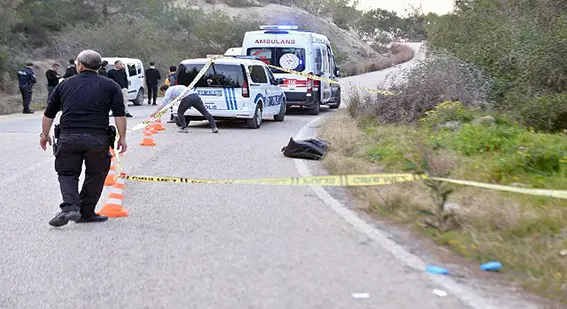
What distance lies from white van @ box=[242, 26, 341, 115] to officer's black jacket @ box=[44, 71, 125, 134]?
1508 centimetres

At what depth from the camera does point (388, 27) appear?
105 meters

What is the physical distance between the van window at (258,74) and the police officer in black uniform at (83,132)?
10423mm

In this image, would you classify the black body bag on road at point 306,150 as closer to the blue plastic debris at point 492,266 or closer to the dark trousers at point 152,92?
the blue plastic debris at point 492,266

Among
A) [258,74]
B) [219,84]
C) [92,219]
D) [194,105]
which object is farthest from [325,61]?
[92,219]

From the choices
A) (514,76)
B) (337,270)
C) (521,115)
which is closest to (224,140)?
(521,115)

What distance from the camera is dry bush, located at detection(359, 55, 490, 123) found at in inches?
616

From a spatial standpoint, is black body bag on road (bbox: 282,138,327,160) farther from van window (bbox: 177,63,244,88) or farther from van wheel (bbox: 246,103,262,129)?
van wheel (bbox: 246,103,262,129)

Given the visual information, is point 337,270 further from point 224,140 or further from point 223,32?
point 223,32

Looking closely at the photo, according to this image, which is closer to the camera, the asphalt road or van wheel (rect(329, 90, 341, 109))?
the asphalt road

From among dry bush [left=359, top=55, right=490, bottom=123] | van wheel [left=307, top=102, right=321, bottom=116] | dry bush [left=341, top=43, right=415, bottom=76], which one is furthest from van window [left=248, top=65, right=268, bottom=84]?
dry bush [left=341, top=43, right=415, bottom=76]

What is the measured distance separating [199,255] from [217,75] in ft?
37.7

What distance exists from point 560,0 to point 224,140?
10902 mm

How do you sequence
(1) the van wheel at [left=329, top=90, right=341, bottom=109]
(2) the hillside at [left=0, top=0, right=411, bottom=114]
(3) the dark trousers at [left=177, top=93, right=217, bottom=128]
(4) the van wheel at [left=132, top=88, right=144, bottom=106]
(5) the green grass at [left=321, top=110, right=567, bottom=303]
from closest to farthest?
(5) the green grass at [left=321, top=110, right=567, bottom=303] < (3) the dark trousers at [left=177, top=93, right=217, bottom=128] < (1) the van wheel at [left=329, top=90, right=341, bottom=109] < (4) the van wheel at [left=132, top=88, right=144, bottom=106] < (2) the hillside at [left=0, top=0, right=411, bottom=114]

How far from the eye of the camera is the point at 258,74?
1841 cm
